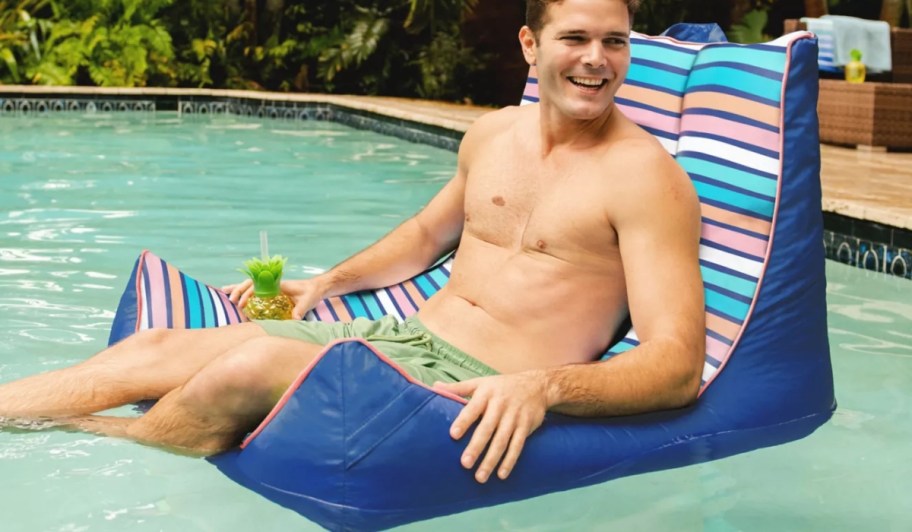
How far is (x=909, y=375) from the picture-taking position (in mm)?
4207

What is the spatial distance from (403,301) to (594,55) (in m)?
1.12

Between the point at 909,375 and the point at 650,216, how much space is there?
1.90 m

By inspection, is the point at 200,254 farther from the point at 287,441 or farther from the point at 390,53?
the point at 390,53

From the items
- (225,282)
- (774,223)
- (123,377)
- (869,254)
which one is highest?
(774,223)

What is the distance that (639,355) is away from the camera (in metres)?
2.59

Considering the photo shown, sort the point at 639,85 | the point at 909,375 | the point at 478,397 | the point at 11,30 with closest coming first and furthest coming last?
the point at 478,397 < the point at 639,85 < the point at 909,375 < the point at 11,30

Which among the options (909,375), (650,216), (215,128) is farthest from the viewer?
(215,128)

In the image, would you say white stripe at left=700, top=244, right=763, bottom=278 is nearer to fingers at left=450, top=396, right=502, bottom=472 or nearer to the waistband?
the waistband

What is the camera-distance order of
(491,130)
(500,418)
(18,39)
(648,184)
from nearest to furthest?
(500,418) < (648,184) < (491,130) < (18,39)

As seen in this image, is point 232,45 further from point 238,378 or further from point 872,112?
point 238,378

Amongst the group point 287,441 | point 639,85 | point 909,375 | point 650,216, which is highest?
→ point 639,85

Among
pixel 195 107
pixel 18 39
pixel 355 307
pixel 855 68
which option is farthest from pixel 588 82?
pixel 18 39

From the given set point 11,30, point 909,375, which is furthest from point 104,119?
point 909,375

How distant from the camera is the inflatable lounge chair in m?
2.45
